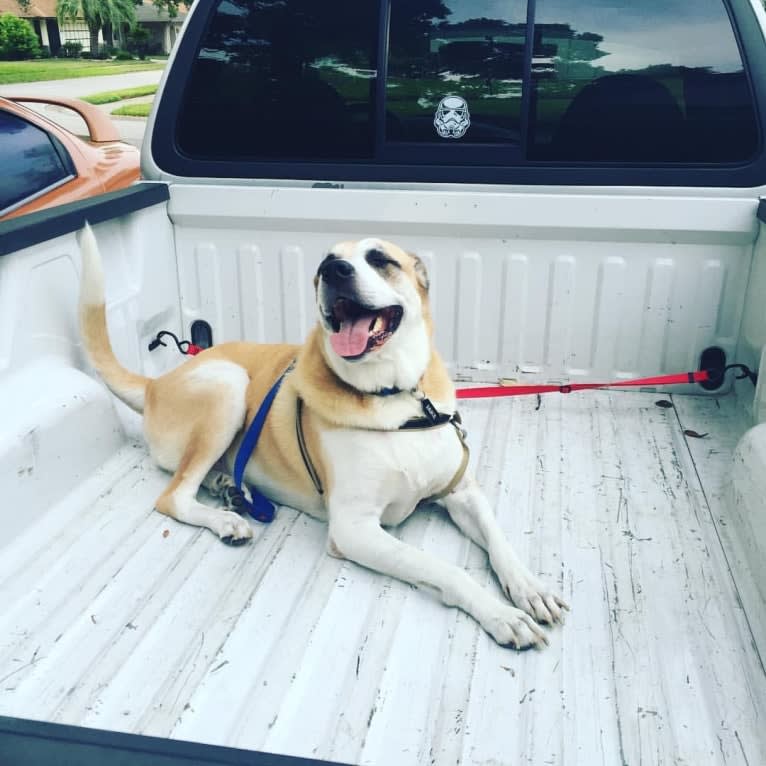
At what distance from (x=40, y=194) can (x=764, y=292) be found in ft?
14.0

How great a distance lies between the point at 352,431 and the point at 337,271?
433 mm

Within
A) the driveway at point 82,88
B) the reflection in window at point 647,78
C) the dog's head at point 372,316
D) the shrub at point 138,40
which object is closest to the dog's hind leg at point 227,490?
the dog's head at point 372,316

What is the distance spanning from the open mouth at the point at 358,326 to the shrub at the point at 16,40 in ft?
171

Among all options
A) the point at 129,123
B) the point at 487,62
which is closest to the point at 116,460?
the point at 487,62

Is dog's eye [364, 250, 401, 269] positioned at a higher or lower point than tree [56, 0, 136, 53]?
lower

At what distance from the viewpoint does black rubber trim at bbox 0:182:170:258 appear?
2.24 metres

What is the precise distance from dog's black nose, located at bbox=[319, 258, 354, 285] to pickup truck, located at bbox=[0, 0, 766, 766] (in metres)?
0.75

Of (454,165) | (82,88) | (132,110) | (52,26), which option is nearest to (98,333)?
(454,165)

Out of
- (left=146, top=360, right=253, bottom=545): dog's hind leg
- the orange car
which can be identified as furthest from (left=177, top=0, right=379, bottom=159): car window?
the orange car

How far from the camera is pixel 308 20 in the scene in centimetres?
277

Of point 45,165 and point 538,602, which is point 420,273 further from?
point 45,165

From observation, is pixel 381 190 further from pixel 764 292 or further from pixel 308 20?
pixel 764 292

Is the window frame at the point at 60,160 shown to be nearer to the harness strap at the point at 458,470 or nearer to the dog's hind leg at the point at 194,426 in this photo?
the dog's hind leg at the point at 194,426

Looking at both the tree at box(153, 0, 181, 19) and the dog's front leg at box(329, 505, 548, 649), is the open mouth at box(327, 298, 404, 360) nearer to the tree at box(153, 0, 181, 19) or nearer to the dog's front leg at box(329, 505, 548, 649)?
the dog's front leg at box(329, 505, 548, 649)
